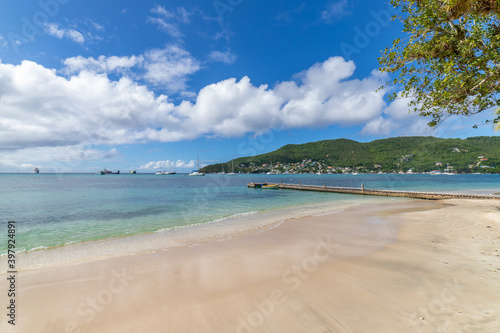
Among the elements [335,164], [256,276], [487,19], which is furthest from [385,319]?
[335,164]

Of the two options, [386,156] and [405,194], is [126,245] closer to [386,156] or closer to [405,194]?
[405,194]

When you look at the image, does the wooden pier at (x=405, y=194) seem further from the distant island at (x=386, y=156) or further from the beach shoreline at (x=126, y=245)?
the distant island at (x=386, y=156)

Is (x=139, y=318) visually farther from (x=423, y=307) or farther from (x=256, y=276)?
(x=423, y=307)

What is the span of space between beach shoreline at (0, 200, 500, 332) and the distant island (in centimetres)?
13481

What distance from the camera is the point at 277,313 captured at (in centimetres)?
438

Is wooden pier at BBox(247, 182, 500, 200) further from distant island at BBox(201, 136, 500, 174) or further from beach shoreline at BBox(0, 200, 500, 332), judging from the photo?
distant island at BBox(201, 136, 500, 174)

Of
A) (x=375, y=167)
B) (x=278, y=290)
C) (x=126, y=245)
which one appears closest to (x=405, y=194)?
(x=278, y=290)

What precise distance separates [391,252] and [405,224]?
22.9ft

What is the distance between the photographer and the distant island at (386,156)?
142350 millimetres

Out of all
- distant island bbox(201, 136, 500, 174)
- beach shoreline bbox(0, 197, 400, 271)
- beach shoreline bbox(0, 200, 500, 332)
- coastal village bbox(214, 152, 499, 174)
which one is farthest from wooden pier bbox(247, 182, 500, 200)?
distant island bbox(201, 136, 500, 174)

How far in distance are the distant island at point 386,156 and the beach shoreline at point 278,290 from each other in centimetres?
13481

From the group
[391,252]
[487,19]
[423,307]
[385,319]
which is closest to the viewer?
[385,319]

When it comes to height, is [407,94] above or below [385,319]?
above

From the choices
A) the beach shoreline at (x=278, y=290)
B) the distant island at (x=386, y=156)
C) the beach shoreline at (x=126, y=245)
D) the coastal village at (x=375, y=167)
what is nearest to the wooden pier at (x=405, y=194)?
the beach shoreline at (x=278, y=290)
